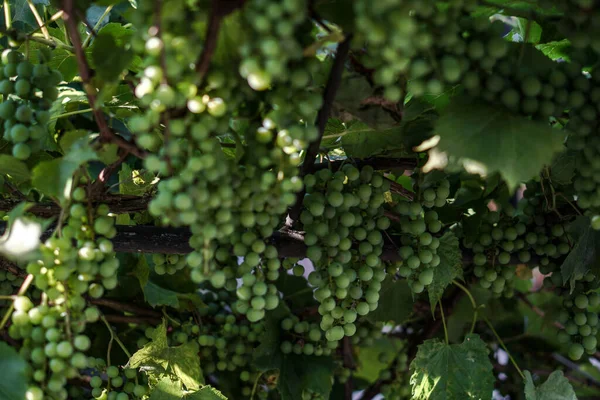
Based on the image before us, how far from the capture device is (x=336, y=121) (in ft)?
3.14

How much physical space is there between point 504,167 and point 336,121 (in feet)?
1.23

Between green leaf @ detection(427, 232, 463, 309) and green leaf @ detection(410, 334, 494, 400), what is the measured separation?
11cm

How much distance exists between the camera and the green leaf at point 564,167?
827mm

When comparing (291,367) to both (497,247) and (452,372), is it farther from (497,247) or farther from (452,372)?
(497,247)

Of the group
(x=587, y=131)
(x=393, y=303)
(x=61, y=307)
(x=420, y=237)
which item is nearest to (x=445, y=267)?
(x=420, y=237)

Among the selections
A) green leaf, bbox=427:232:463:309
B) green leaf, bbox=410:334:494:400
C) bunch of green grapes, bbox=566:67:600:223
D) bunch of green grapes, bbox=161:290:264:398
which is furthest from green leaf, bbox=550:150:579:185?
bunch of green grapes, bbox=161:290:264:398

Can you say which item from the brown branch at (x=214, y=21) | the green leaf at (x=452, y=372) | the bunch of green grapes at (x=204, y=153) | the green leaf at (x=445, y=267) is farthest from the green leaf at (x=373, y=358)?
the brown branch at (x=214, y=21)

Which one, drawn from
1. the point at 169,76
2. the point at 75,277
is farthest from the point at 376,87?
the point at 75,277

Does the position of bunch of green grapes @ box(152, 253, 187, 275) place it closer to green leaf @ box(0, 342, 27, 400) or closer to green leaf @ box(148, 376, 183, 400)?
green leaf @ box(148, 376, 183, 400)

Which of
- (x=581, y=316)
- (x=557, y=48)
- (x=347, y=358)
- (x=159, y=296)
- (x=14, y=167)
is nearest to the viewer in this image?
(x=14, y=167)

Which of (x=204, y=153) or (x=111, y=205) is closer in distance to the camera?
(x=204, y=153)

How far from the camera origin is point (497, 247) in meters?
1.04

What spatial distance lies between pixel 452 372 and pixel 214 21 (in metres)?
0.69

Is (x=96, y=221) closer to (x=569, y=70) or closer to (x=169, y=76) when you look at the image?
(x=169, y=76)
